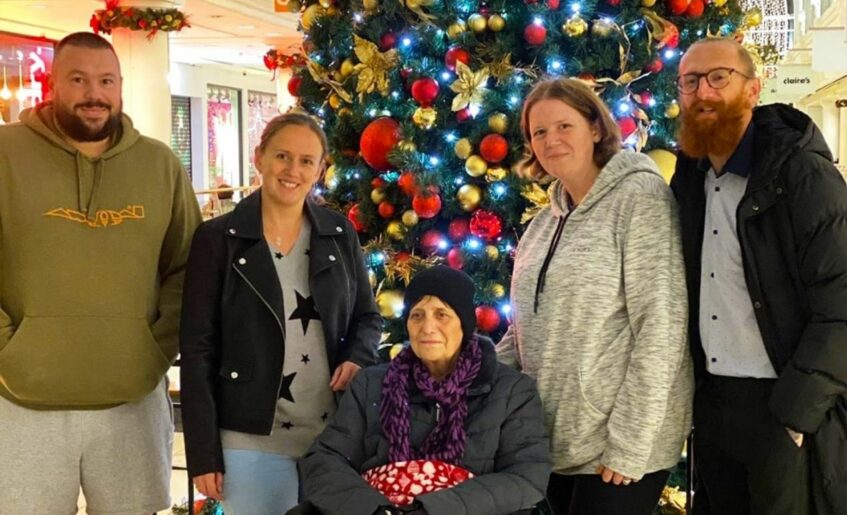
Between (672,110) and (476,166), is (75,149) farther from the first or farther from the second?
(672,110)

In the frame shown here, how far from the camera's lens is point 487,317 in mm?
3314

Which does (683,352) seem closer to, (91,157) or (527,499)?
(527,499)

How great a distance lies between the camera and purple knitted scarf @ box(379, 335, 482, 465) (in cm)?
205

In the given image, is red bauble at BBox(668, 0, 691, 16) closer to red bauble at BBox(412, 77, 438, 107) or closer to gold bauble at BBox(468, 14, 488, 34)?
gold bauble at BBox(468, 14, 488, 34)

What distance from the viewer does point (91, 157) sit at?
2324mm

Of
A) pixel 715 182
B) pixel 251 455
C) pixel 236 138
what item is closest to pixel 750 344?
pixel 715 182

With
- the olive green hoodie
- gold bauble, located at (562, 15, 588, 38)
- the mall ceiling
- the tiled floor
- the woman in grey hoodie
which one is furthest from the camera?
the mall ceiling

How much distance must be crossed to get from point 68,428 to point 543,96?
153 cm

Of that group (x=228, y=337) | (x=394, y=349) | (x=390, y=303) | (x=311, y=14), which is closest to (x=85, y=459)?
(x=228, y=337)

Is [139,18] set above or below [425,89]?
above

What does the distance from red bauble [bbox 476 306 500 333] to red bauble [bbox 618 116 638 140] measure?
84cm

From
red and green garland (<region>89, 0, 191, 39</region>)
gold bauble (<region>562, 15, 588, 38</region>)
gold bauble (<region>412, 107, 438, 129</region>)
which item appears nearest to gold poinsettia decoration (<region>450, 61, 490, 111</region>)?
gold bauble (<region>412, 107, 438, 129</region>)

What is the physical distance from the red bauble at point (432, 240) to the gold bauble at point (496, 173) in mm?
337

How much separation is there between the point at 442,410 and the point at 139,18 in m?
7.85
